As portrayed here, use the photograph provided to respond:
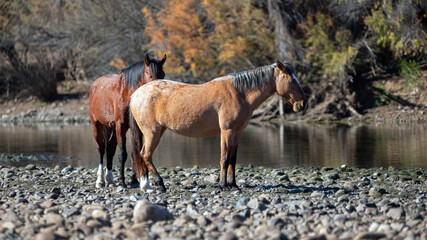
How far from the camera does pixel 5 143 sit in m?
20.5

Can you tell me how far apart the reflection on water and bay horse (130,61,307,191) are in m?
4.47

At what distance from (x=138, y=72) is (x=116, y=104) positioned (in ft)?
2.09

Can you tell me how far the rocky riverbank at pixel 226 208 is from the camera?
635 cm

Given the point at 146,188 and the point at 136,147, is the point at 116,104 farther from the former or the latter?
the point at 146,188

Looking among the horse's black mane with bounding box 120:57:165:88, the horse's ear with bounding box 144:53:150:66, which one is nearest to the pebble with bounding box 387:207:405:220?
the horse's black mane with bounding box 120:57:165:88

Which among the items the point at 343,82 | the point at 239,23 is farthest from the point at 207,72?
the point at 343,82

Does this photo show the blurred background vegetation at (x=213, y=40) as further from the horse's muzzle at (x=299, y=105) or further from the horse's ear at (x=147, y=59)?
the horse's ear at (x=147, y=59)

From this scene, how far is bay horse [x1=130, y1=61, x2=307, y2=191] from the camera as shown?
9414mm

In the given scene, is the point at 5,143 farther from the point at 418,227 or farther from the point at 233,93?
the point at 418,227

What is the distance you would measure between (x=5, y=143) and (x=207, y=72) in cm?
1224

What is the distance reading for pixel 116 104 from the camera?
33.7ft

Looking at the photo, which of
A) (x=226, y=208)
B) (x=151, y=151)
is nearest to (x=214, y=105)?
(x=151, y=151)

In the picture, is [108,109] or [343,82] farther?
[343,82]

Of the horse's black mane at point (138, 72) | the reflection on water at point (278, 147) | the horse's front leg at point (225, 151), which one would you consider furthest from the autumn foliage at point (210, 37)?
the horse's front leg at point (225, 151)
